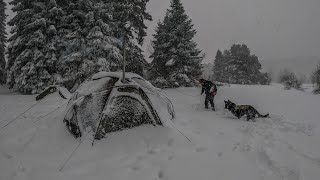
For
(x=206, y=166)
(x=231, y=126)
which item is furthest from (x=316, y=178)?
(x=231, y=126)

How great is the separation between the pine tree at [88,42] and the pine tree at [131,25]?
1552 millimetres

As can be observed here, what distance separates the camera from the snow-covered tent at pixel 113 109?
6.16m

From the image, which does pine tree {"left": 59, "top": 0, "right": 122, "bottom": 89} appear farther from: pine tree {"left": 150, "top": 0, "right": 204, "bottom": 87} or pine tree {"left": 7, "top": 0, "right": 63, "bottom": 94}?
pine tree {"left": 150, "top": 0, "right": 204, "bottom": 87}

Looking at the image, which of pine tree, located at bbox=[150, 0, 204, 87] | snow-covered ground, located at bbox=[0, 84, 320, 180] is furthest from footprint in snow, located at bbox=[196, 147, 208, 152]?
pine tree, located at bbox=[150, 0, 204, 87]

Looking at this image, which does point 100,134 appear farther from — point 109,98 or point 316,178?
point 316,178

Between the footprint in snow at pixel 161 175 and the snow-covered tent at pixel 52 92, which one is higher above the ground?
the snow-covered tent at pixel 52 92

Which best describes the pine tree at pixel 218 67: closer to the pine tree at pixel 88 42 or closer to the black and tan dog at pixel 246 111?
the pine tree at pixel 88 42

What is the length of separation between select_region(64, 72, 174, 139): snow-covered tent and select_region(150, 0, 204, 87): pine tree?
605 inches

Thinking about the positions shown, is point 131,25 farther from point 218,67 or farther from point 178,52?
point 218,67

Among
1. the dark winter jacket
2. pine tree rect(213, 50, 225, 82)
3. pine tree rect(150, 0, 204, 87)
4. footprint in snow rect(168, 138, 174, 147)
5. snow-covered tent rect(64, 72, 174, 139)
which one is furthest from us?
pine tree rect(213, 50, 225, 82)

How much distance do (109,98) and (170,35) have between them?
17.6m

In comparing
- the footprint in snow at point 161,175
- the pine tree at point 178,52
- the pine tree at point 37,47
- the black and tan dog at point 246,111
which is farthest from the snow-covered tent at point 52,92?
the pine tree at point 178,52

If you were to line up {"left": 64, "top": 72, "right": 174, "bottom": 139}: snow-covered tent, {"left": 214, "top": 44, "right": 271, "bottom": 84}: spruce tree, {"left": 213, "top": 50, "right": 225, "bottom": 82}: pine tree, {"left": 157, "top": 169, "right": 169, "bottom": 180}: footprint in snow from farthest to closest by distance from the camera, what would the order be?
{"left": 213, "top": 50, "right": 225, "bottom": 82}: pine tree, {"left": 214, "top": 44, "right": 271, "bottom": 84}: spruce tree, {"left": 64, "top": 72, "right": 174, "bottom": 139}: snow-covered tent, {"left": 157, "top": 169, "right": 169, "bottom": 180}: footprint in snow

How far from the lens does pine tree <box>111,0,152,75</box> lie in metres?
18.9
